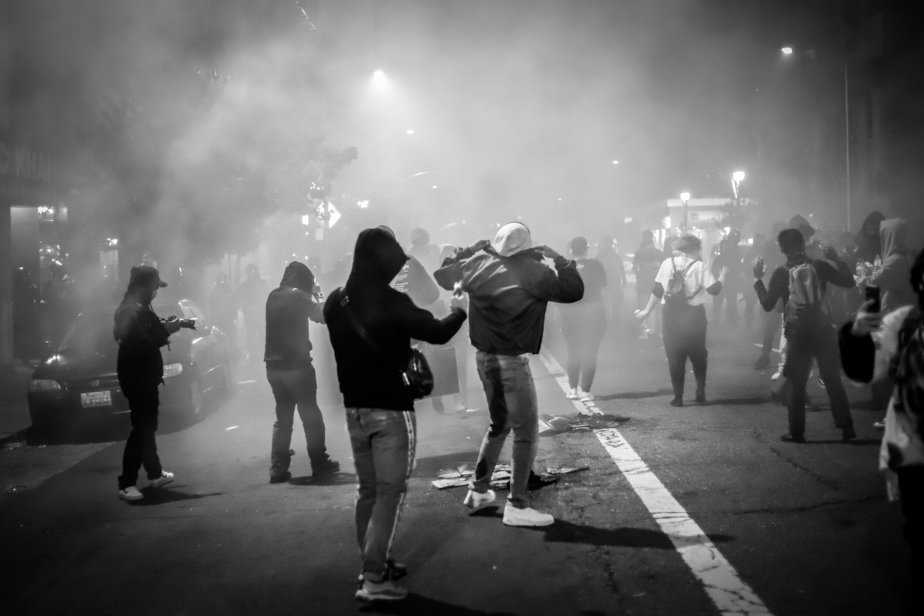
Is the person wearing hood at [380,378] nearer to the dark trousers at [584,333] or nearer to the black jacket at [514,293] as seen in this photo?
the black jacket at [514,293]

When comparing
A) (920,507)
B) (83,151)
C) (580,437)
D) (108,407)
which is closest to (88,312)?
(108,407)

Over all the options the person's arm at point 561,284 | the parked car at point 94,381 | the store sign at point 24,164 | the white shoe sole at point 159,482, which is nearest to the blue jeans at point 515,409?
the person's arm at point 561,284

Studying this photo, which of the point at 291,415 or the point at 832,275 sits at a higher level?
the point at 832,275

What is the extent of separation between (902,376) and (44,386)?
29.0 feet

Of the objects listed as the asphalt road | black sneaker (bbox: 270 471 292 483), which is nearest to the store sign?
the asphalt road

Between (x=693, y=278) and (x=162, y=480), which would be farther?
(x=693, y=278)

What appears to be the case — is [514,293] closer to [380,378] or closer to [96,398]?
[380,378]

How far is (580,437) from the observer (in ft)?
24.8

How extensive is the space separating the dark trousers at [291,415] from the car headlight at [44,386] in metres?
3.76

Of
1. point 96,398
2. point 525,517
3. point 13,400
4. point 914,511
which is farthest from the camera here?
point 13,400

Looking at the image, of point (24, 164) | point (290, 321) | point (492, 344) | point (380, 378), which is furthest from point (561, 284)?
point (24, 164)

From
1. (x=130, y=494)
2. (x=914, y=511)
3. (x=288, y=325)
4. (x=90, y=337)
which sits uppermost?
(x=288, y=325)

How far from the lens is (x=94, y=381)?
945 cm

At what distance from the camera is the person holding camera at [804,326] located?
6832mm
